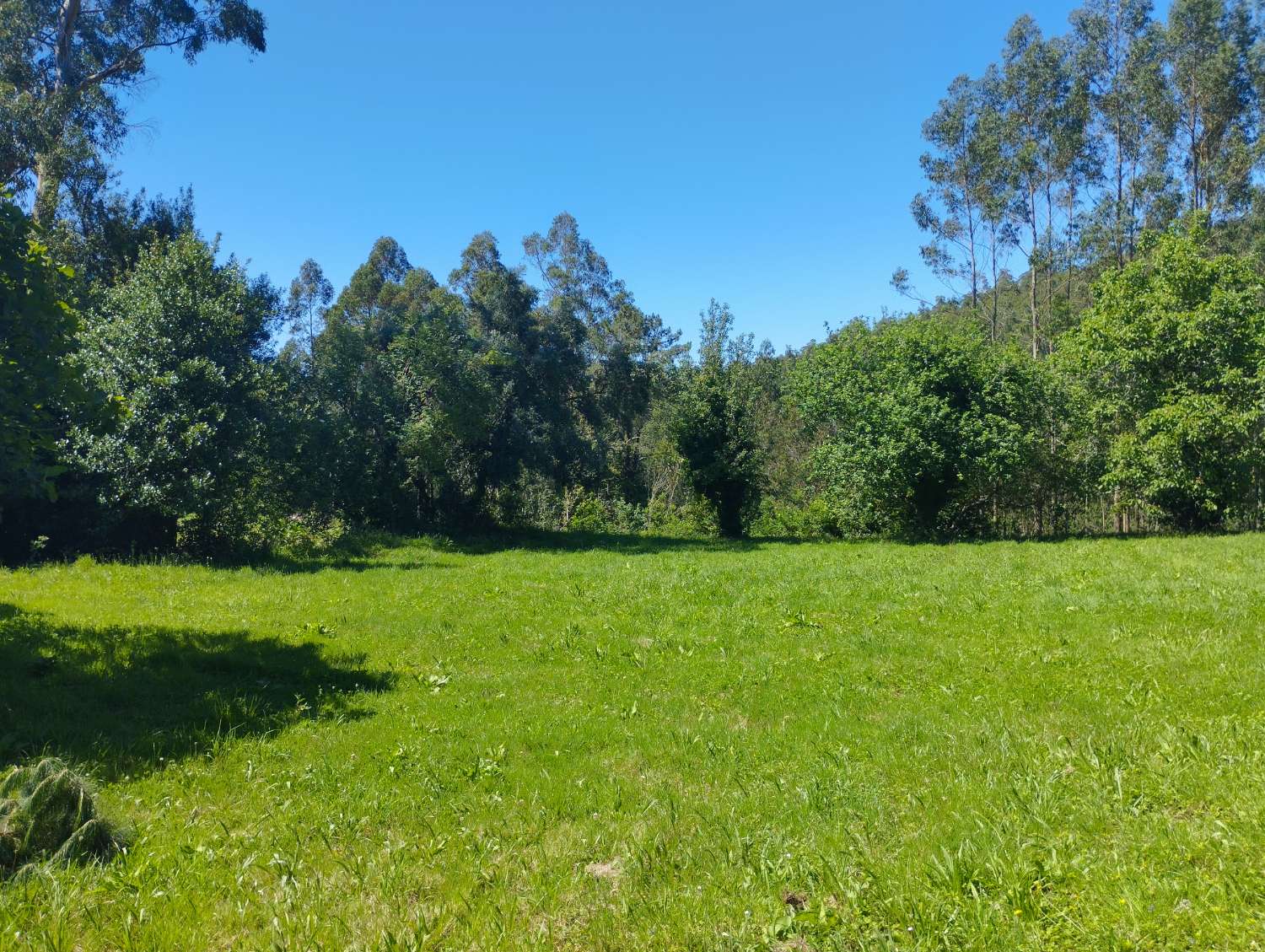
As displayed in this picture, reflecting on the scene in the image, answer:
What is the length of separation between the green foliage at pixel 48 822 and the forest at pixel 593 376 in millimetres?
4355

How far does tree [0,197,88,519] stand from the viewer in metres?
A: 7.12

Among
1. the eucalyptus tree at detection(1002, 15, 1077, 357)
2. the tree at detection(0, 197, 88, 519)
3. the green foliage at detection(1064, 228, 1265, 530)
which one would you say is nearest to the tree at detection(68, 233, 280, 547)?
the tree at detection(0, 197, 88, 519)

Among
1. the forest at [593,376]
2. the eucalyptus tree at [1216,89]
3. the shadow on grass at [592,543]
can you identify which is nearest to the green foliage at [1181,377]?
the forest at [593,376]

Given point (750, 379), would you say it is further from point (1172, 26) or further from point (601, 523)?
point (1172, 26)

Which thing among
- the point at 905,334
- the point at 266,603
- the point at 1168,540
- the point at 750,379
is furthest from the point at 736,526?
the point at 266,603

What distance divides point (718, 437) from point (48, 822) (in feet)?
85.3

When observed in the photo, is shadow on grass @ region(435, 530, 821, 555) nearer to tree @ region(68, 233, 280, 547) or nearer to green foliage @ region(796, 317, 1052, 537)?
green foliage @ region(796, 317, 1052, 537)

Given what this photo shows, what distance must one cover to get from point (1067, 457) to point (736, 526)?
12.5 m

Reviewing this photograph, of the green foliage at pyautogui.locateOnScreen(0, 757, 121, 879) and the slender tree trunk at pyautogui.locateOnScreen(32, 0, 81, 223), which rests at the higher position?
the slender tree trunk at pyautogui.locateOnScreen(32, 0, 81, 223)

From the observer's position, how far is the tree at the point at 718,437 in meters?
28.6

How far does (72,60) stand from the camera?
74.9 ft

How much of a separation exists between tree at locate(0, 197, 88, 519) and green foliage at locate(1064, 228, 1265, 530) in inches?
993

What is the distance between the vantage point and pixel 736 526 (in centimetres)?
2989

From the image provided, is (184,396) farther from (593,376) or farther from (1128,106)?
(1128,106)
